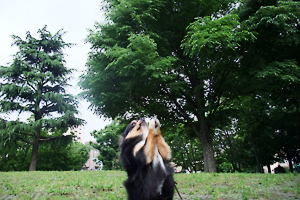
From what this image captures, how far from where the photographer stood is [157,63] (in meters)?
10.1

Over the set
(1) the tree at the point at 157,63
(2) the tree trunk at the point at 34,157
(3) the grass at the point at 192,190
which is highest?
(1) the tree at the point at 157,63

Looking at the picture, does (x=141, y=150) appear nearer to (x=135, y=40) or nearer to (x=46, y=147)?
(x=135, y=40)

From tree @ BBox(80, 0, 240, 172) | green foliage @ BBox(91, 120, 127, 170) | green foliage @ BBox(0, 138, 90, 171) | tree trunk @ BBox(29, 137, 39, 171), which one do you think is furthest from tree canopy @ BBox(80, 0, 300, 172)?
green foliage @ BBox(91, 120, 127, 170)

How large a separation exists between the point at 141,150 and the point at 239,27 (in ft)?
32.5

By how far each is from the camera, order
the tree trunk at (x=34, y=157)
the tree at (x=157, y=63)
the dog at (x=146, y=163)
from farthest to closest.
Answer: the tree trunk at (x=34, y=157) → the tree at (x=157, y=63) → the dog at (x=146, y=163)

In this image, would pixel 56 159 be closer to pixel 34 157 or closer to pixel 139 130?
pixel 34 157

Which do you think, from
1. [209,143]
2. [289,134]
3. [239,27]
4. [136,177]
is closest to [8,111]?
[209,143]

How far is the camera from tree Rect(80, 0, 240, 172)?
33.1 feet

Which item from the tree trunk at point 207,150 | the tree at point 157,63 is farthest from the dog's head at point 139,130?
the tree trunk at point 207,150

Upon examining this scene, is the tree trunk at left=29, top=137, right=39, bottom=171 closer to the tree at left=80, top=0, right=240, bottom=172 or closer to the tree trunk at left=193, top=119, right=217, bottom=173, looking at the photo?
the tree at left=80, top=0, right=240, bottom=172

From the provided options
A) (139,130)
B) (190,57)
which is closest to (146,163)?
(139,130)

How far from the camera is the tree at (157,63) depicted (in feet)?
33.1

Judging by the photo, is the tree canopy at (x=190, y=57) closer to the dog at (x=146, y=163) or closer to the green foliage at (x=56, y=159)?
the dog at (x=146, y=163)

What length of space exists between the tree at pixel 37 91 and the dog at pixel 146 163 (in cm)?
1976
